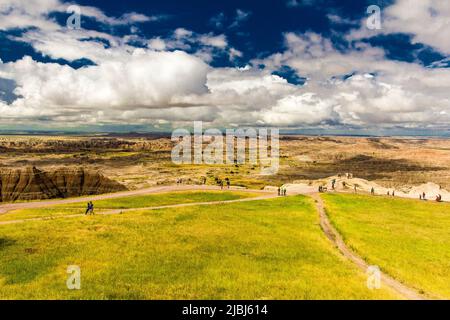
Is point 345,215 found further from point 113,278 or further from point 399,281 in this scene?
point 113,278

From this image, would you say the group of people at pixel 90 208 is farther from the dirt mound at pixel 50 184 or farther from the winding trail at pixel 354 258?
the winding trail at pixel 354 258

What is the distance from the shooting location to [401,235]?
125 ft

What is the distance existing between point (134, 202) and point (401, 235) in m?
38.0

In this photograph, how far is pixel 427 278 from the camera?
24.8 metres

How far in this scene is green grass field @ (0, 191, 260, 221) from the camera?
44312mm

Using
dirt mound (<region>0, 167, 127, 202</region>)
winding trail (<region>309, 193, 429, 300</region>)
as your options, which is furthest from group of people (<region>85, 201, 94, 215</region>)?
winding trail (<region>309, 193, 429, 300</region>)

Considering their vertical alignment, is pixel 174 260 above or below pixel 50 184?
below

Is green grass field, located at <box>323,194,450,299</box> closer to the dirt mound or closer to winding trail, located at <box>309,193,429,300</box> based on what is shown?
winding trail, located at <box>309,193,429,300</box>

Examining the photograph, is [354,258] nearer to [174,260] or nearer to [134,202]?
[174,260]

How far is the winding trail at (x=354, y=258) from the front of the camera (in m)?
21.9

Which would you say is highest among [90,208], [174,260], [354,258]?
[90,208]

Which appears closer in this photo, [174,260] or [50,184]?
[174,260]

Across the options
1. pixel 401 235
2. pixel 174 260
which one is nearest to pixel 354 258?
pixel 401 235
